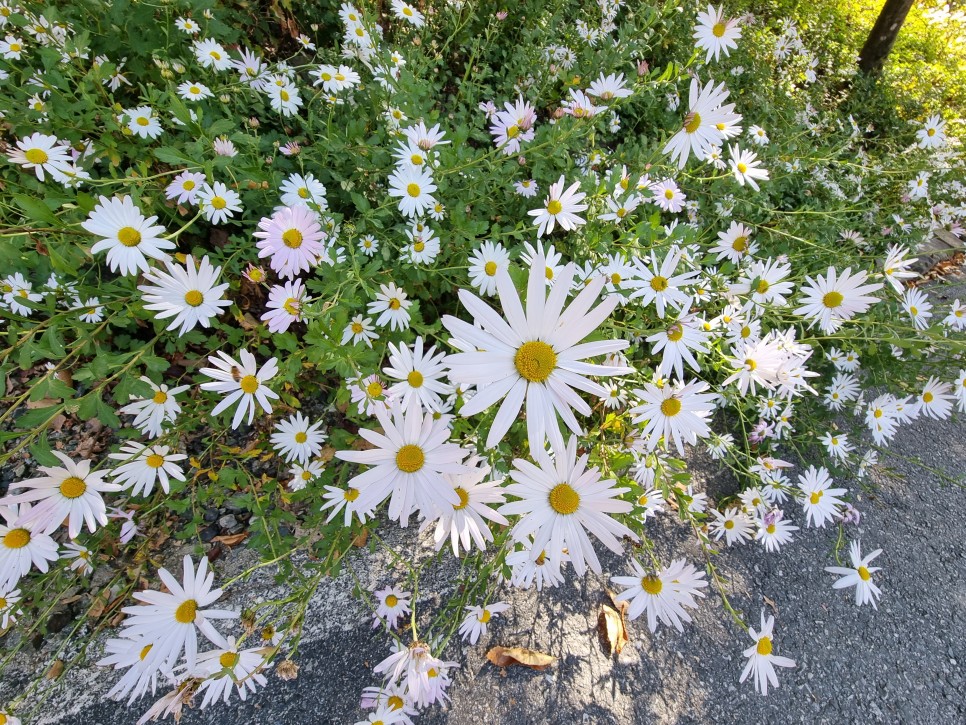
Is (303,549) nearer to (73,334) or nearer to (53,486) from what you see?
(53,486)

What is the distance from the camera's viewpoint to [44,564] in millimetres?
1156

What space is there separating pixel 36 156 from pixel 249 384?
0.99m

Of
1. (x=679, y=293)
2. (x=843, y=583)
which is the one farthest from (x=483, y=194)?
(x=843, y=583)

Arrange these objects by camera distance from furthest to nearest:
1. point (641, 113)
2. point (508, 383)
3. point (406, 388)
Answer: point (641, 113) < point (406, 388) < point (508, 383)

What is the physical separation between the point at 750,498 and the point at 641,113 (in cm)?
215

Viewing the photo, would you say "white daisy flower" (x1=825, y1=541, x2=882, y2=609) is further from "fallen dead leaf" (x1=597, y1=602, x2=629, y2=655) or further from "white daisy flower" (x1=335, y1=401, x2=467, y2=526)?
"white daisy flower" (x1=335, y1=401, x2=467, y2=526)

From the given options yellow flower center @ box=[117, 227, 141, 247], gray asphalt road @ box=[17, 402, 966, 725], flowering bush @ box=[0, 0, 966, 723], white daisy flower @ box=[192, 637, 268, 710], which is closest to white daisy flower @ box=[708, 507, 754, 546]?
flowering bush @ box=[0, 0, 966, 723]

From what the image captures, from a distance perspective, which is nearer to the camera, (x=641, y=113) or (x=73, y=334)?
(x=73, y=334)

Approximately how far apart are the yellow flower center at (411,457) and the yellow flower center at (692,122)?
4.51 feet

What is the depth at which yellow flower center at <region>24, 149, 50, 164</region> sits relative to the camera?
1.46 meters

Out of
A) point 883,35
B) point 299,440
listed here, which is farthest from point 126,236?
point 883,35

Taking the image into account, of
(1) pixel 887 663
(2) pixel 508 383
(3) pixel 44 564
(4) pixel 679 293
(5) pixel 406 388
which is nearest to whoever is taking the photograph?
(2) pixel 508 383

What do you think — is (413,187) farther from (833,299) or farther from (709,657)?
(709,657)

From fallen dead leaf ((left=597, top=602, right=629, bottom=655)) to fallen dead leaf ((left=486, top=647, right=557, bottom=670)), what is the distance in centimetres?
21
